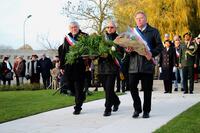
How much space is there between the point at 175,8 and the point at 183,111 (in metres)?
23.7

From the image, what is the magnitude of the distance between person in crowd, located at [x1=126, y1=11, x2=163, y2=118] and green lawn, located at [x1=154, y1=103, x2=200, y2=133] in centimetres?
82

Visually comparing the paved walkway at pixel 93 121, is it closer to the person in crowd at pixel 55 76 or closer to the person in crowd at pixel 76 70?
the person in crowd at pixel 76 70

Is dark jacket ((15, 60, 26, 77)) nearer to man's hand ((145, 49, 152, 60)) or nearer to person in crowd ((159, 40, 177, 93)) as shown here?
person in crowd ((159, 40, 177, 93))

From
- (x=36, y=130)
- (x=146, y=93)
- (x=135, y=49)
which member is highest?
(x=135, y=49)

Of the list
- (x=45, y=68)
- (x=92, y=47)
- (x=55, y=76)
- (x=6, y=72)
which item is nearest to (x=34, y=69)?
(x=45, y=68)

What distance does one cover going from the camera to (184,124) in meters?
8.37

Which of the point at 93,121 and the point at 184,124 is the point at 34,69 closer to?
the point at 93,121

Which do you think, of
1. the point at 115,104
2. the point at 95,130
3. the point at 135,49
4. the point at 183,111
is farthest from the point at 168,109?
the point at 95,130

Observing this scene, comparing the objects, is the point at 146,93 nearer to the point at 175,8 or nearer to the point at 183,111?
the point at 183,111

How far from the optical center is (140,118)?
31.3ft

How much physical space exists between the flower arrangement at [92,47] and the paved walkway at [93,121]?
132 centimetres

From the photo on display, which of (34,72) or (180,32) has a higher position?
(180,32)

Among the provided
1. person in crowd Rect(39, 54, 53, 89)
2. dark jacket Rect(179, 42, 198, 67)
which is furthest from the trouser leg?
person in crowd Rect(39, 54, 53, 89)

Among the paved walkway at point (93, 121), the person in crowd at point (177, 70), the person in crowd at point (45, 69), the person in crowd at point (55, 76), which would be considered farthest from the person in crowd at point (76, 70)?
the person in crowd at point (45, 69)
